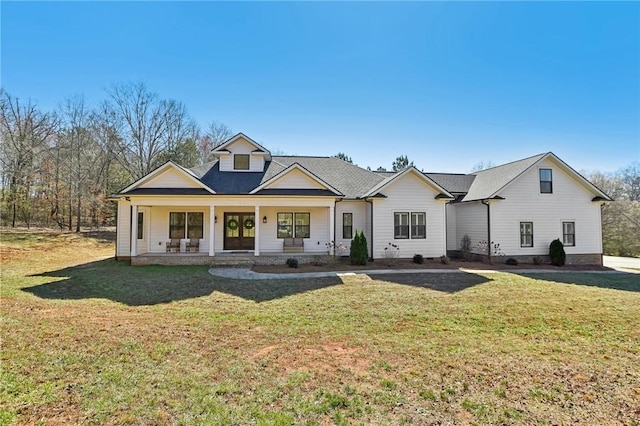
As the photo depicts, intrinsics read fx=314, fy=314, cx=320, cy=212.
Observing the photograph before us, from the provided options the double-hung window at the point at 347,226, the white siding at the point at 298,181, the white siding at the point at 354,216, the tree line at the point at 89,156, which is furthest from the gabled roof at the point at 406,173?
the tree line at the point at 89,156

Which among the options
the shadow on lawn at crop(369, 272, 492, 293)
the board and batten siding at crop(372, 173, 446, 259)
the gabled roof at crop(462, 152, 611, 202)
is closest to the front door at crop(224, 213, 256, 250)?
the board and batten siding at crop(372, 173, 446, 259)

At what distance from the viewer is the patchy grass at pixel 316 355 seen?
3.65 m

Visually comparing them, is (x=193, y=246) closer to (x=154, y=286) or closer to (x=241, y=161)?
(x=241, y=161)

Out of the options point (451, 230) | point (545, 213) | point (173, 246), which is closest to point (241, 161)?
point (173, 246)

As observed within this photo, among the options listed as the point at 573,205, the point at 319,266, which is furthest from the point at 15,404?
the point at 573,205

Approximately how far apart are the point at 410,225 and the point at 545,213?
787 cm

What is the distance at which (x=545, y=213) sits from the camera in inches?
699

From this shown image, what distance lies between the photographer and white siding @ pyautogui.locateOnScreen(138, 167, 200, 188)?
15.6 m

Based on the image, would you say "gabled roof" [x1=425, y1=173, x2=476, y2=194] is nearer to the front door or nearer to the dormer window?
the dormer window

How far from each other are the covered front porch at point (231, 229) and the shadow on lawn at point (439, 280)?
186 inches

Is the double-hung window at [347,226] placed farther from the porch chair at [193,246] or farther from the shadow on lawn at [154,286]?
the porch chair at [193,246]

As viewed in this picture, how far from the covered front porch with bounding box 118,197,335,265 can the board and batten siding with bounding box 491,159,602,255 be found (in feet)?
32.1

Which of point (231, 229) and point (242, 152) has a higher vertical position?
point (242, 152)

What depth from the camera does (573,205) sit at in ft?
59.3
